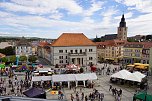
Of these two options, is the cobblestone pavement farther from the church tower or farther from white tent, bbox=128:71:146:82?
the church tower

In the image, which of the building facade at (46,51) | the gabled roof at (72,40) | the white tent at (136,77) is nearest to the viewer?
the white tent at (136,77)

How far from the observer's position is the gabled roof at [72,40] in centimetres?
5167

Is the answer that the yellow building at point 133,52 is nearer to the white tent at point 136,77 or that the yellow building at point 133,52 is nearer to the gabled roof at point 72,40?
the gabled roof at point 72,40

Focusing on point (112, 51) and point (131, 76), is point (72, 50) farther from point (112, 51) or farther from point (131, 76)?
point (131, 76)

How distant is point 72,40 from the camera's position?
5297cm

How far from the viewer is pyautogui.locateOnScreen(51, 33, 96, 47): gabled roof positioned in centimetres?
5167

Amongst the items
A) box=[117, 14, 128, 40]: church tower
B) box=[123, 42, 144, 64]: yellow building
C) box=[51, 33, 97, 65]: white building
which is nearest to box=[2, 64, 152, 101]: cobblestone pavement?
box=[51, 33, 97, 65]: white building

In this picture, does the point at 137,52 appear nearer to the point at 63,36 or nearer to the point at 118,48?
the point at 118,48

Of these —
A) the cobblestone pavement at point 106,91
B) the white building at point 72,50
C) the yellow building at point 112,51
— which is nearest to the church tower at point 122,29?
the yellow building at point 112,51

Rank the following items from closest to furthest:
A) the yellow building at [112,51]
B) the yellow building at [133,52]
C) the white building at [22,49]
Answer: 1. the yellow building at [133,52]
2. the yellow building at [112,51]
3. the white building at [22,49]

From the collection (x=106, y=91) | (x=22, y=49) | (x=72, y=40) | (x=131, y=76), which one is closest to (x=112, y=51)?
(x=72, y=40)

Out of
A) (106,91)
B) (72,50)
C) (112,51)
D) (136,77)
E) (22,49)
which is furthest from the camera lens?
(22,49)

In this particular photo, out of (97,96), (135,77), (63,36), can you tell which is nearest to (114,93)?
(97,96)

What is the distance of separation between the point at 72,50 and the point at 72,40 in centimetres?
298
